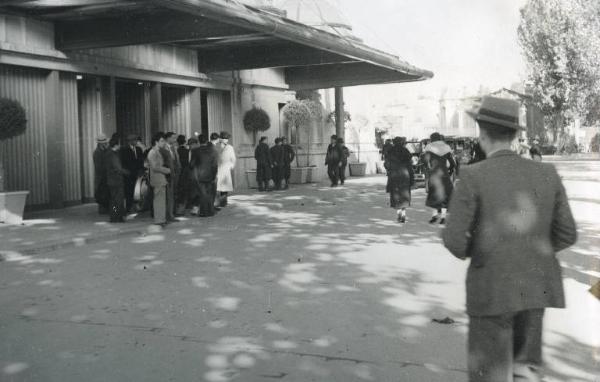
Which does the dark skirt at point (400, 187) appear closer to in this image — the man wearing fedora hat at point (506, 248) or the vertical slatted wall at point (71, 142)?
the vertical slatted wall at point (71, 142)

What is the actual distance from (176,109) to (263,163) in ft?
9.98

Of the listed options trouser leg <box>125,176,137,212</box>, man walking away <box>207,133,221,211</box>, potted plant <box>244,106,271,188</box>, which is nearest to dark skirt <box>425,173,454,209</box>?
man walking away <box>207,133,221,211</box>

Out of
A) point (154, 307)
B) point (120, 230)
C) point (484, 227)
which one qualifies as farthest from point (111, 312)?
point (120, 230)

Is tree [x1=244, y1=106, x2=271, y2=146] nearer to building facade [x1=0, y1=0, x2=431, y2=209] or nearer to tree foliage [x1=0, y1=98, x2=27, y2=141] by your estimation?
building facade [x1=0, y1=0, x2=431, y2=209]

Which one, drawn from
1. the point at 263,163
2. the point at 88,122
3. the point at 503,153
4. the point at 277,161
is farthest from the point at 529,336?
the point at 277,161

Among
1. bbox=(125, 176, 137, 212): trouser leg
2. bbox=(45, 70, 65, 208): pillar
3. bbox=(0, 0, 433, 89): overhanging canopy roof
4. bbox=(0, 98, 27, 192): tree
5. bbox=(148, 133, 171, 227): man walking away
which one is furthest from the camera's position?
bbox=(45, 70, 65, 208): pillar

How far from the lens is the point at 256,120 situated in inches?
913

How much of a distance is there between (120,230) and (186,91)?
944 centimetres

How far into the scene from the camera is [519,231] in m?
3.18

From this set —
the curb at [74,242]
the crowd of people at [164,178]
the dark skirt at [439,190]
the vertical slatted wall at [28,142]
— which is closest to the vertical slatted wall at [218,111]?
the crowd of people at [164,178]

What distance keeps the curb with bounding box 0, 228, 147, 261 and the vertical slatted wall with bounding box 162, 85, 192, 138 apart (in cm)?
888

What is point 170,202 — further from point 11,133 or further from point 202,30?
point 202,30

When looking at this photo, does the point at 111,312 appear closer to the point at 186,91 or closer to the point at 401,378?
the point at 401,378

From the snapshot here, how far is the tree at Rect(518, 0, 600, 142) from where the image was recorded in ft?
128
